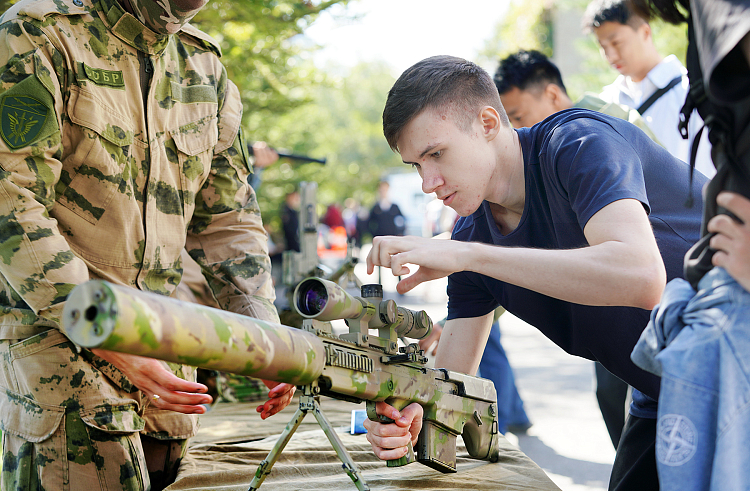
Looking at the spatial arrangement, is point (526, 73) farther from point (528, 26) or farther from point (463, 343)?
point (528, 26)

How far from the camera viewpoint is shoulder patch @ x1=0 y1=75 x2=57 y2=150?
205 centimetres

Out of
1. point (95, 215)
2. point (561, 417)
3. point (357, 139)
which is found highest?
point (357, 139)

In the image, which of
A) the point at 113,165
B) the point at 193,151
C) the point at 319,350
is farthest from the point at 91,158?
the point at 319,350

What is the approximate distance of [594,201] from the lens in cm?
183

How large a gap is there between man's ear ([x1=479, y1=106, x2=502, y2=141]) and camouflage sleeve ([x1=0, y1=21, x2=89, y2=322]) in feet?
4.71

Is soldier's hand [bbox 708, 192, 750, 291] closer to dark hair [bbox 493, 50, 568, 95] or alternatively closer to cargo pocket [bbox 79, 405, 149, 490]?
cargo pocket [bbox 79, 405, 149, 490]

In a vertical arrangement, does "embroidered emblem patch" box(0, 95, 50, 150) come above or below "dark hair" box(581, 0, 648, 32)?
below

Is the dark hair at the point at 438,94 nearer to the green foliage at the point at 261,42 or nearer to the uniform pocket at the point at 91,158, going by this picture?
the uniform pocket at the point at 91,158

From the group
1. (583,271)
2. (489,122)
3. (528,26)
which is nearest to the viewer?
(583,271)

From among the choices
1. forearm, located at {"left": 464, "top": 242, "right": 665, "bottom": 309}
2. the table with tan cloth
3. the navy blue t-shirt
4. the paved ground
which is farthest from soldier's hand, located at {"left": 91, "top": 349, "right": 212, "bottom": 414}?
the paved ground

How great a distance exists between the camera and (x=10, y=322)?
2254 mm

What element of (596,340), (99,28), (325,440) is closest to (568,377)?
(325,440)

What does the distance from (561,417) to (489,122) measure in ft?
13.1

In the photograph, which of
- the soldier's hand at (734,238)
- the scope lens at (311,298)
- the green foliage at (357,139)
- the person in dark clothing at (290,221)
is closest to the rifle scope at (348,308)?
Answer: the scope lens at (311,298)
